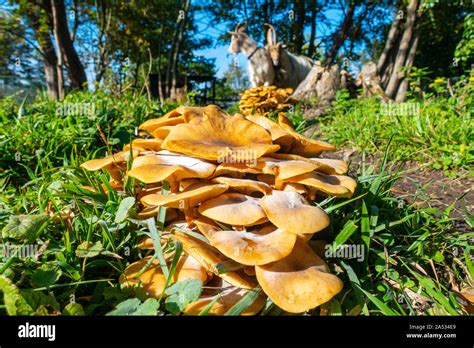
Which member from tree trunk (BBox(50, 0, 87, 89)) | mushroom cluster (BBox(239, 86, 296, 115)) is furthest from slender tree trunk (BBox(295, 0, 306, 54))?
mushroom cluster (BBox(239, 86, 296, 115))

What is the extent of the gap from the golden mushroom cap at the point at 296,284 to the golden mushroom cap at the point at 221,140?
1.82 feet

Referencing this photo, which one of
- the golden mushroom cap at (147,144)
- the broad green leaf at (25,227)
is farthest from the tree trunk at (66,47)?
the broad green leaf at (25,227)

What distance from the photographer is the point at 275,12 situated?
68.1ft

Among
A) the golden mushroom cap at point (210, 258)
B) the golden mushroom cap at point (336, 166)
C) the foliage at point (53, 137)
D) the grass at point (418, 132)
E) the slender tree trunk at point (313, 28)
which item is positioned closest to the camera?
the golden mushroom cap at point (210, 258)

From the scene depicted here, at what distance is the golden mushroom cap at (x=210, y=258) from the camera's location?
4.54 feet

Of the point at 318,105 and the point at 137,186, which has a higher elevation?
the point at 318,105

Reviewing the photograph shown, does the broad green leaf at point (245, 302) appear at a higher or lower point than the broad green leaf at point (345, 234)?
lower

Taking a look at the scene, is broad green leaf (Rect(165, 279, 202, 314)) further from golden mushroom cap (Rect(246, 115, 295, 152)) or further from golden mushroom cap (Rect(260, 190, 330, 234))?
golden mushroom cap (Rect(246, 115, 295, 152))

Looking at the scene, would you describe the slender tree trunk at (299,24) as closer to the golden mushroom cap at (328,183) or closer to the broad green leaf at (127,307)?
the golden mushroom cap at (328,183)
